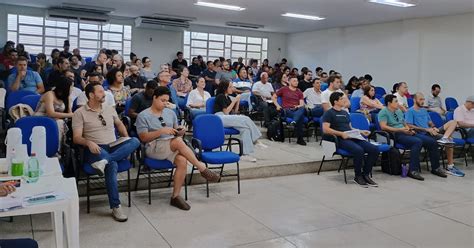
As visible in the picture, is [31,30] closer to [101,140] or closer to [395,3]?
[101,140]

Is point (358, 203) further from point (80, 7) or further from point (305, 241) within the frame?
point (80, 7)

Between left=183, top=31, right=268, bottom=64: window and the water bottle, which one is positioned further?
left=183, top=31, right=268, bottom=64: window

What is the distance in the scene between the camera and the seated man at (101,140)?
3.51m

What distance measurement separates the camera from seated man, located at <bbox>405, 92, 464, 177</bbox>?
592cm

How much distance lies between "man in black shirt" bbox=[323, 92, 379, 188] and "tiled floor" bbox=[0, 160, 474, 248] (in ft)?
0.70

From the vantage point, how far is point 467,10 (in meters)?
9.19

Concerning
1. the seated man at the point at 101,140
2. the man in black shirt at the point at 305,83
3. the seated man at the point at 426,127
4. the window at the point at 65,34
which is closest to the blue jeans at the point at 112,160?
the seated man at the point at 101,140

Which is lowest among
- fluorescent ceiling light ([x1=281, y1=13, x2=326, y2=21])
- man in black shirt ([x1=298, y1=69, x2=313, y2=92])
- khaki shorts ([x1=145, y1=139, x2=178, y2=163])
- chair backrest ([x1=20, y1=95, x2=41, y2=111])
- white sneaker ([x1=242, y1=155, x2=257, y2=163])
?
white sneaker ([x1=242, y1=155, x2=257, y2=163])

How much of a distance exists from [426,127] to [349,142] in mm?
1776

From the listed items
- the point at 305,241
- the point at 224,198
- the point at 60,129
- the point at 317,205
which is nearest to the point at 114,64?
the point at 60,129

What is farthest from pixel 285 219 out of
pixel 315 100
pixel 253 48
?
pixel 253 48

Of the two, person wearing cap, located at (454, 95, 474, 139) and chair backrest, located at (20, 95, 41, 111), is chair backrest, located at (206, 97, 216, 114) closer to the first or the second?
chair backrest, located at (20, 95, 41, 111)

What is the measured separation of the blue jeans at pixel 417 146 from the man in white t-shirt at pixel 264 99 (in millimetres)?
2212

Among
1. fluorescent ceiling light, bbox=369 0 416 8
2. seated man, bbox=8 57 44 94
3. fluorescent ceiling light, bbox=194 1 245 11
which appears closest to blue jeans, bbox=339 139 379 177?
seated man, bbox=8 57 44 94
